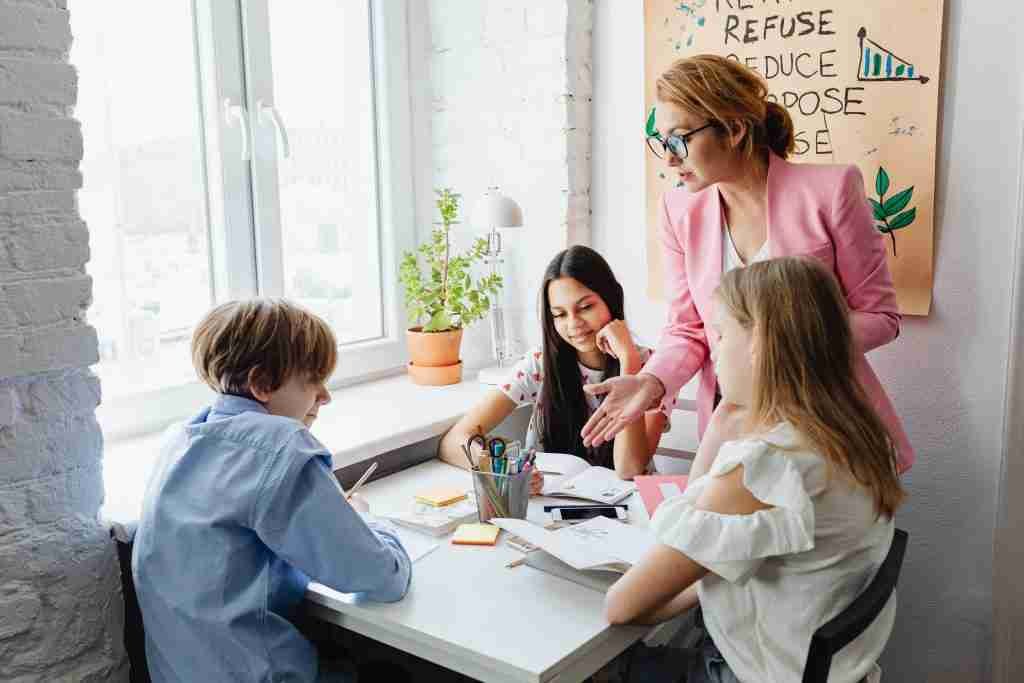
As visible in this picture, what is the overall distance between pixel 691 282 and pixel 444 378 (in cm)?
86

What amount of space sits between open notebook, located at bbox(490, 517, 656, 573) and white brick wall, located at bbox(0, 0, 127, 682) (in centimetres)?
68

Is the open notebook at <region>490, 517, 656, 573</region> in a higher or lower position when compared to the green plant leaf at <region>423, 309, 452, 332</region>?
lower

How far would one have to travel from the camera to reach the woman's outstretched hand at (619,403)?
1840 millimetres

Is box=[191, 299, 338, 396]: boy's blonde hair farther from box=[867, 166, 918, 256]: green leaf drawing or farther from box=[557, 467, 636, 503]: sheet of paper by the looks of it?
box=[867, 166, 918, 256]: green leaf drawing

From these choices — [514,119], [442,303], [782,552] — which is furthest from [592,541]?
[514,119]

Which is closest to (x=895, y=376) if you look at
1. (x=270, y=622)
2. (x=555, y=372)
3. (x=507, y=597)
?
(x=555, y=372)

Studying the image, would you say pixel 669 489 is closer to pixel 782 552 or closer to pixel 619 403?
pixel 619 403

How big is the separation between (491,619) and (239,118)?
1.46m

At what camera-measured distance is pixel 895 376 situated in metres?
2.24

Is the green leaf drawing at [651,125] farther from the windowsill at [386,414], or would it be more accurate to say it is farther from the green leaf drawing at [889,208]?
the windowsill at [386,414]

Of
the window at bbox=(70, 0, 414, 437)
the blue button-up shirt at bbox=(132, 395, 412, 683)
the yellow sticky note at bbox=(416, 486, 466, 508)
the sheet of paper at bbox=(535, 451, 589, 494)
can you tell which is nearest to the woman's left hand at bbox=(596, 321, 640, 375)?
the sheet of paper at bbox=(535, 451, 589, 494)

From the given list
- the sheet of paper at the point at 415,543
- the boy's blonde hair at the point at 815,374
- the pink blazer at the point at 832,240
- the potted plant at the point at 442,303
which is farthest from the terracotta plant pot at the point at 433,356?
the boy's blonde hair at the point at 815,374

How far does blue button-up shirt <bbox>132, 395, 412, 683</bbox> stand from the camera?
142 cm

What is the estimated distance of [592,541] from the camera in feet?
5.35
